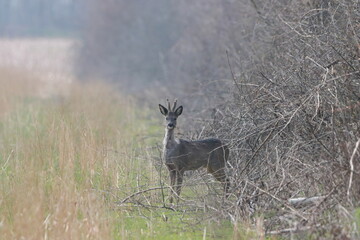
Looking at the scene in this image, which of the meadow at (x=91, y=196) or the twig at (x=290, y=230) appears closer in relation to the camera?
the twig at (x=290, y=230)

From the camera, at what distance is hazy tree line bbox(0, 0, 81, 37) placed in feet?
295

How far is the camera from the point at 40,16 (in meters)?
102

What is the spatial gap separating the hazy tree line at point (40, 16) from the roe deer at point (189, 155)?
73.1 metres

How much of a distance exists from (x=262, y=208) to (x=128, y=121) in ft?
37.6

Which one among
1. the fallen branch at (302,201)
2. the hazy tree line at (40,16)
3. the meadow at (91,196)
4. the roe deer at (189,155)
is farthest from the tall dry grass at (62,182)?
the hazy tree line at (40,16)

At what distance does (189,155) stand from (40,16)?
3615 inches

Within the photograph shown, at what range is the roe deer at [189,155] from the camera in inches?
467

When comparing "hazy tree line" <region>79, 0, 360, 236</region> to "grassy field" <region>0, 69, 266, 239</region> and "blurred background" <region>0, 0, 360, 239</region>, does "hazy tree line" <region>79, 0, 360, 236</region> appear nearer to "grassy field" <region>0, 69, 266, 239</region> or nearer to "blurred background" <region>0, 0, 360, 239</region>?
"blurred background" <region>0, 0, 360, 239</region>

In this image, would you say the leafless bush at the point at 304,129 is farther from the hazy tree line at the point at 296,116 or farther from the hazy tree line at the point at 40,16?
the hazy tree line at the point at 40,16

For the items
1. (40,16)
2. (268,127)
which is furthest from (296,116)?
(40,16)

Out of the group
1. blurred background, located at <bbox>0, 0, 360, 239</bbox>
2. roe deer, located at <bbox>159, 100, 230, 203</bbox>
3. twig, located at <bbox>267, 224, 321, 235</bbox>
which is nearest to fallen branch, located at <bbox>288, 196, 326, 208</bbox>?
blurred background, located at <bbox>0, 0, 360, 239</bbox>

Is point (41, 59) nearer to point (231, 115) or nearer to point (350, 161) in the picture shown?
point (231, 115)

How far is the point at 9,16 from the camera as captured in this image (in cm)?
10869

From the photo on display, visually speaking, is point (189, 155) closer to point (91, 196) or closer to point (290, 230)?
point (91, 196)
